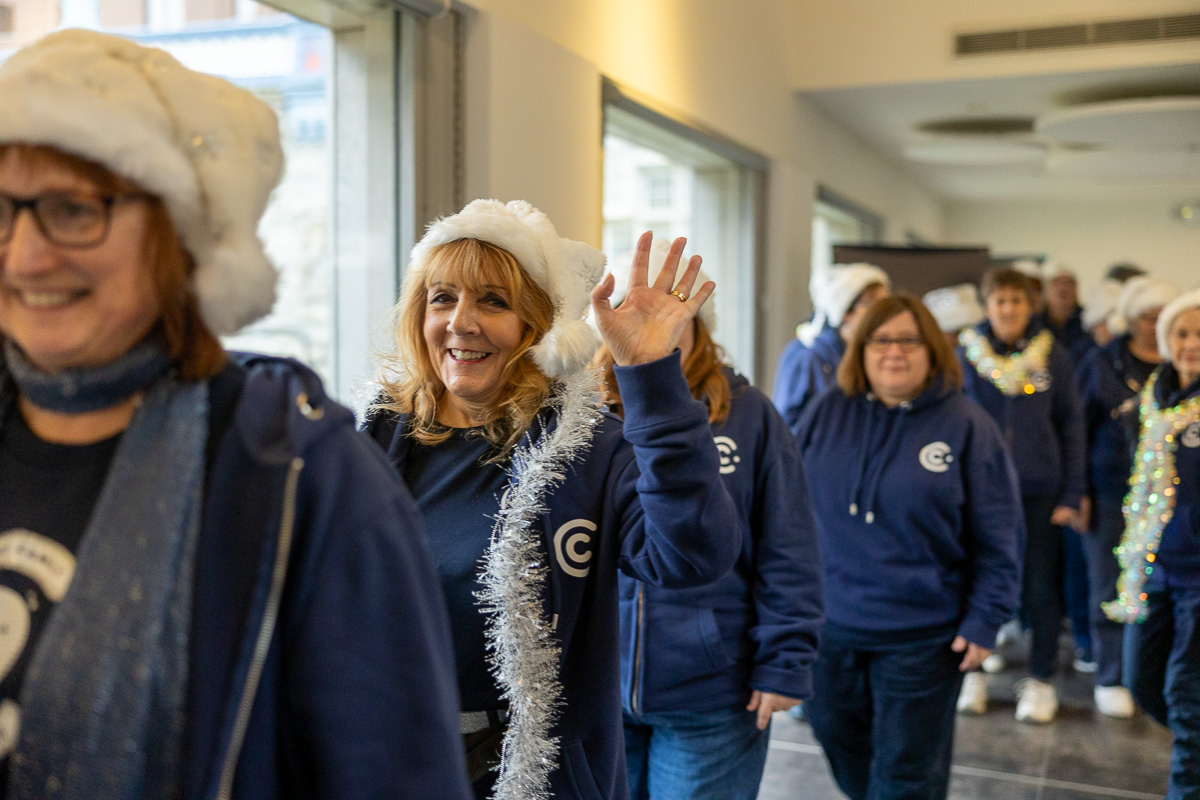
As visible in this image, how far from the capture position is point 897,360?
3.04m

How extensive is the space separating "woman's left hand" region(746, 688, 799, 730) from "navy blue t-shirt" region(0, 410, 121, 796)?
60.9 inches

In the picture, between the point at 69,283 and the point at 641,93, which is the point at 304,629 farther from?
the point at 641,93

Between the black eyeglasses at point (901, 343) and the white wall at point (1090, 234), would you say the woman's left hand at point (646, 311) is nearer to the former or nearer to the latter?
the black eyeglasses at point (901, 343)

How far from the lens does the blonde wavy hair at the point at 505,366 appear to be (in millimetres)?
1684

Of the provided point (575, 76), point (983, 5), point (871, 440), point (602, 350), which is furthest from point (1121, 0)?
point (602, 350)

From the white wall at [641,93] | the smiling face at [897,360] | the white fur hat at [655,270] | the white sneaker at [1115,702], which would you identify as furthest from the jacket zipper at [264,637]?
the white sneaker at [1115,702]

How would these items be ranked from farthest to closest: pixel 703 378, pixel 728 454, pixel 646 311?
pixel 703 378 < pixel 728 454 < pixel 646 311

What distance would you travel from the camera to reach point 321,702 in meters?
0.93

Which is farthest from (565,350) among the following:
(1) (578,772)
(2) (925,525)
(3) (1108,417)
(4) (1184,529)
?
(3) (1108,417)

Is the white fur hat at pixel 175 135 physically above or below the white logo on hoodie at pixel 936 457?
above

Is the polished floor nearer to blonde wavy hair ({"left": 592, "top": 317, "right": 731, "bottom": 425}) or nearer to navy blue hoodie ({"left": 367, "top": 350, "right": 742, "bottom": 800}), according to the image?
blonde wavy hair ({"left": 592, "top": 317, "right": 731, "bottom": 425})

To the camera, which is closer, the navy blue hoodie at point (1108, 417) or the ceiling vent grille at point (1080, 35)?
the navy blue hoodie at point (1108, 417)

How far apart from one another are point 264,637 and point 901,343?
2467 millimetres

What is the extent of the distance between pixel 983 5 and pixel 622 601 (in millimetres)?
5370
